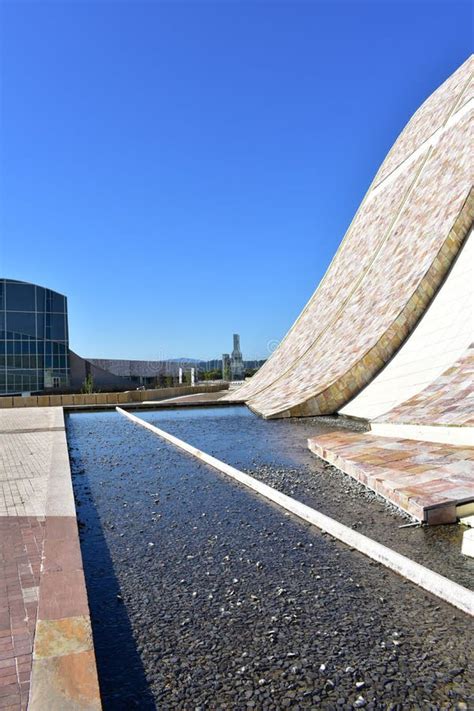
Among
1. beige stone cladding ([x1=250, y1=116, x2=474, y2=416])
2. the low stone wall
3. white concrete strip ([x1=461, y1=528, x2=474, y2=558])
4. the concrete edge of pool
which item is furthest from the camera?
the low stone wall

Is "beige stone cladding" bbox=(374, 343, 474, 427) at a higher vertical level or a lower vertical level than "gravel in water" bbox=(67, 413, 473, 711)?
higher

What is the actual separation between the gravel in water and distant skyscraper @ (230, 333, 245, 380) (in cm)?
3453

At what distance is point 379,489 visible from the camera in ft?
14.4

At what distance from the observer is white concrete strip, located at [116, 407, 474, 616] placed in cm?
257

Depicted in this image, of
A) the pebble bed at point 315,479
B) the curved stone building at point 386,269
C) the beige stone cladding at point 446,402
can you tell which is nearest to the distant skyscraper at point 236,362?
the curved stone building at point 386,269

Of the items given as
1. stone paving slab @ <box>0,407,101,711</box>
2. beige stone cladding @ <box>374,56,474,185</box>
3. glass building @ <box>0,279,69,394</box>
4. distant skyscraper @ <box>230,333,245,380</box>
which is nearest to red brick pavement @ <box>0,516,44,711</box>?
stone paving slab @ <box>0,407,101,711</box>

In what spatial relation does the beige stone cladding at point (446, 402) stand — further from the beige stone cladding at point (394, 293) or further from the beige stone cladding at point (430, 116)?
the beige stone cladding at point (430, 116)

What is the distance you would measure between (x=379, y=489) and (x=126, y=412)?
364 inches

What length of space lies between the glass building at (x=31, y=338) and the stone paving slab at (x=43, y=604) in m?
27.1

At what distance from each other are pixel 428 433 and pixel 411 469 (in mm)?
1334

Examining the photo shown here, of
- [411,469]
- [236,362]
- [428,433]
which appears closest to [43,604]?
[411,469]

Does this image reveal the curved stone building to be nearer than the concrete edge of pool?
No

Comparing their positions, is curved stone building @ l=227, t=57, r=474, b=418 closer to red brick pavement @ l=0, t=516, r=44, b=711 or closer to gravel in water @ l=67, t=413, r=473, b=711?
gravel in water @ l=67, t=413, r=473, b=711

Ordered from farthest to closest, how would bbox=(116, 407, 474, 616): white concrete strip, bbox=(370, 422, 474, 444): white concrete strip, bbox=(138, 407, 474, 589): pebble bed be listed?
bbox=(370, 422, 474, 444): white concrete strip → bbox=(138, 407, 474, 589): pebble bed → bbox=(116, 407, 474, 616): white concrete strip
